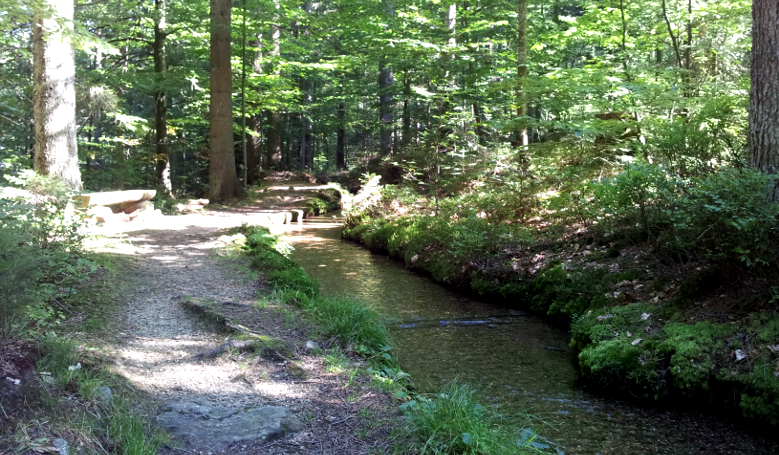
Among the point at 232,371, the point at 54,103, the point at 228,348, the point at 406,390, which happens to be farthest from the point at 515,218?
the point at 54,103

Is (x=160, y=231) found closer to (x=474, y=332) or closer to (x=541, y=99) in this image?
(x=474, y=332)

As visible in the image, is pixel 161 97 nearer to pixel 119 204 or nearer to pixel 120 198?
pixel 119 204

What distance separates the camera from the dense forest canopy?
8.71 metres

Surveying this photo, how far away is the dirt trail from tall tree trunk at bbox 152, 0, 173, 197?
10.8 m

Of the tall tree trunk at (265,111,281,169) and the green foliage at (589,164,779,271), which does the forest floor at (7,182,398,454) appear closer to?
the green foliage at (589,164,779,271)

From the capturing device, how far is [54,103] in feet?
25.5

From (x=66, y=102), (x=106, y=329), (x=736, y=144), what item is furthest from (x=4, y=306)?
(x=736, y=144)

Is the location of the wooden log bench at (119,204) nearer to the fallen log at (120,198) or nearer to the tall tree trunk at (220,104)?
the fallen log at (120,198)

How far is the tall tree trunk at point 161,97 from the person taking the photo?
50.4 ft

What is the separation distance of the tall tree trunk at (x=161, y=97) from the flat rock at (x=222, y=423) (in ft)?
47.0

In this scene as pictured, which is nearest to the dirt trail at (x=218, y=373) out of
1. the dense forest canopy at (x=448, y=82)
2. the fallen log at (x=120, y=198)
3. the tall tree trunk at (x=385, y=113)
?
the fallen log at (x=120, y=198)

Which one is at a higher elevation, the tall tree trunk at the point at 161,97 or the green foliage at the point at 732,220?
the tall tree trunk at the point at 161,97

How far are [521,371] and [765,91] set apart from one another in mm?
4075

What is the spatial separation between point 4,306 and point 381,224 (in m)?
10.7
